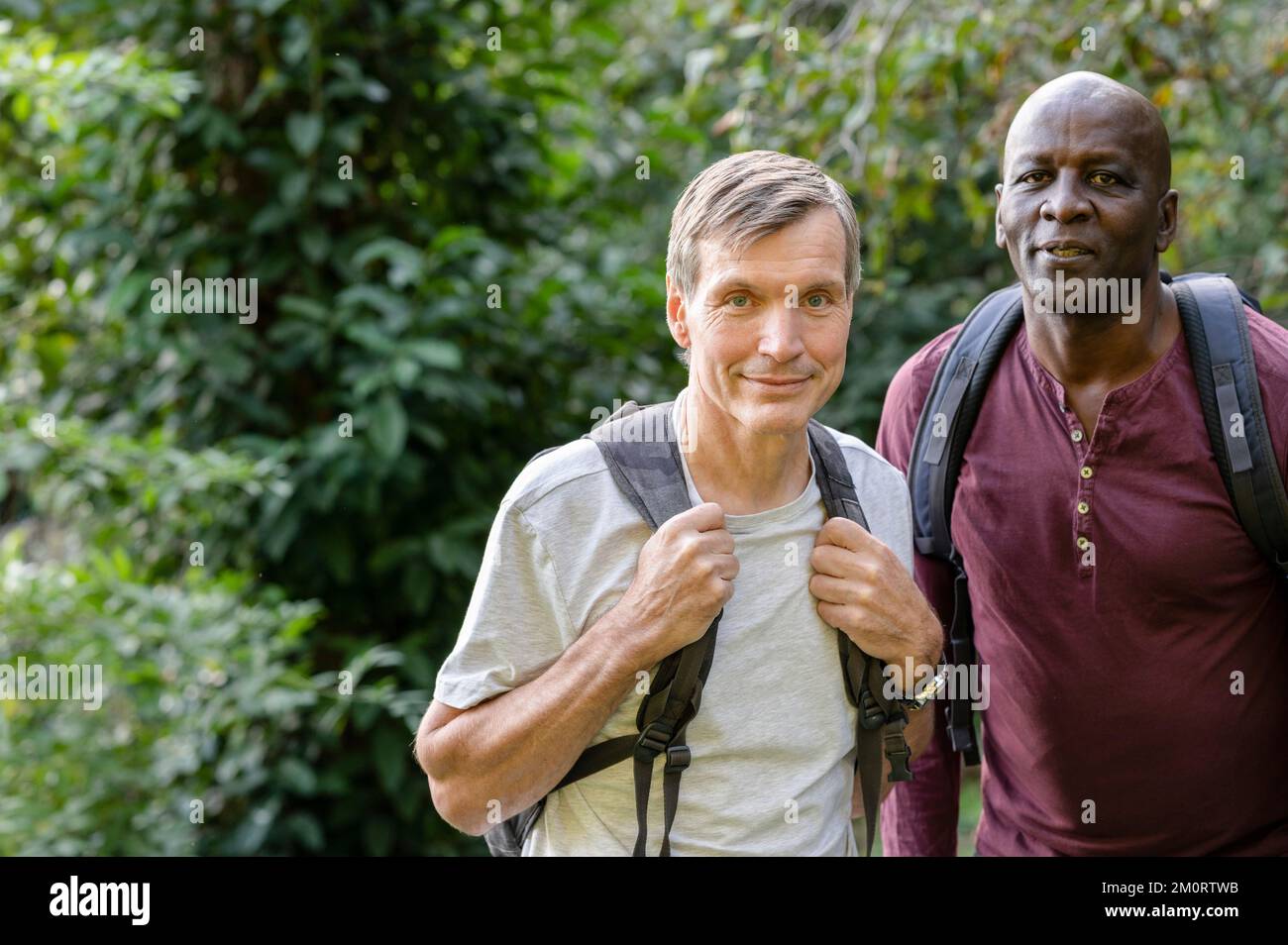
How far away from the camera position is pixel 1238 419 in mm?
2145

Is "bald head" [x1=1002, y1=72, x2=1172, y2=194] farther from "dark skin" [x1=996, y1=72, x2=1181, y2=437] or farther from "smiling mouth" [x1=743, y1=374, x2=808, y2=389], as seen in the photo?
"smiling mouth" [x1=743, y1=374, x2=808, y2=389]

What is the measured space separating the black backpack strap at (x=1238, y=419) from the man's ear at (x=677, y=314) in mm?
858

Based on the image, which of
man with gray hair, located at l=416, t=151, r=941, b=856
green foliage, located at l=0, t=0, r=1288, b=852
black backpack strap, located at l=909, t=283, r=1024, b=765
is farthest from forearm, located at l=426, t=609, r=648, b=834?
green foliage, located at l=0, t=0, r=1288, b=852

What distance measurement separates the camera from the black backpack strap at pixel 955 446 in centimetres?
240

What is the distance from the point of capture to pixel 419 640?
454 centimetres

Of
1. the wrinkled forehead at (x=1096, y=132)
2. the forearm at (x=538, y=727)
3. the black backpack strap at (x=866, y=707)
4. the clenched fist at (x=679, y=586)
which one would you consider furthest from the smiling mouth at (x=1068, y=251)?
the forearm at (x=538, y=727)

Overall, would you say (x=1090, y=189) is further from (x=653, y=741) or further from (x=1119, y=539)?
(x=653, y=741)

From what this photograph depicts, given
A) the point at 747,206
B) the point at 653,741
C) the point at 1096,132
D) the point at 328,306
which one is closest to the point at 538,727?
the point at 653,741

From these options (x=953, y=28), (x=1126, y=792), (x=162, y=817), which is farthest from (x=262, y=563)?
(x=1126, y=792)

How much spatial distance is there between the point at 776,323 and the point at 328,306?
2994mm

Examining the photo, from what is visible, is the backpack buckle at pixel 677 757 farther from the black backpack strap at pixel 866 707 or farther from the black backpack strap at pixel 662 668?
the black backpack strap at pixel 866 707

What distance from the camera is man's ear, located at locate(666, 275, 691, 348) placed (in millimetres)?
2020

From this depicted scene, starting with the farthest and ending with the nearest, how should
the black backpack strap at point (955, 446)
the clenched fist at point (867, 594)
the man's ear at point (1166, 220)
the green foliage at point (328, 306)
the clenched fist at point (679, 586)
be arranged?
1. the green foliage at point (328, 306)
2. the black backpack strap at point (955, 446)
3. the man's ear at point (1166, 220)
4. the clenched fist at point (867, 594)
5. the clenched fist at point (679, 586)

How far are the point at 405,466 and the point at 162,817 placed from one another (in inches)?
57.3
